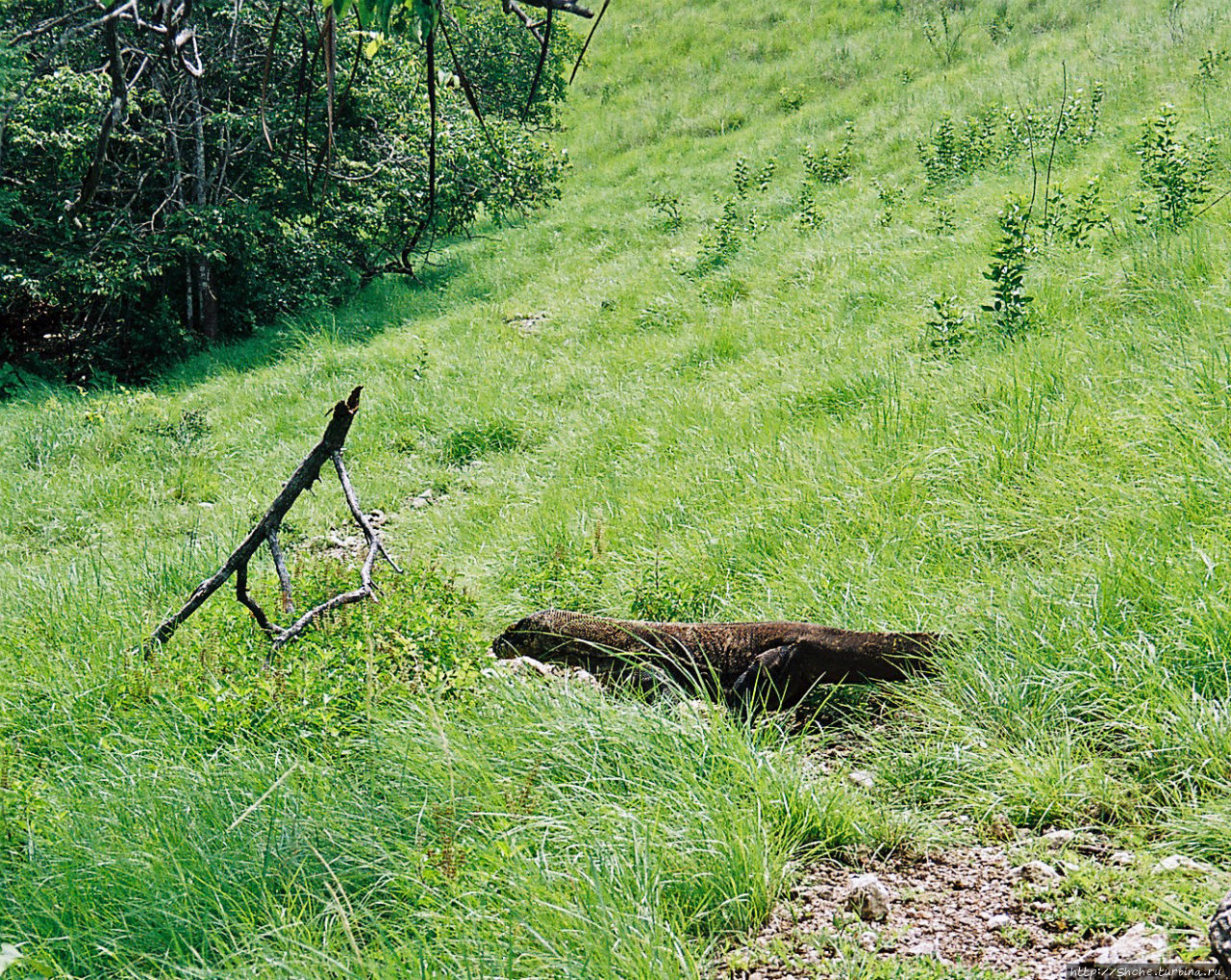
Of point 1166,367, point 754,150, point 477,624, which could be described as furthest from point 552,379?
point 754,150

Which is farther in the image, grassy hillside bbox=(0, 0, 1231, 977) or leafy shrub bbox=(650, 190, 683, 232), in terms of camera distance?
leafy shrub bbox=(650, 190, 683, 232)

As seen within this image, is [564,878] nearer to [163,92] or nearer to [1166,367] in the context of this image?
[1166,367]

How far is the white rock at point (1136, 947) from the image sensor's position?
1.81 metres

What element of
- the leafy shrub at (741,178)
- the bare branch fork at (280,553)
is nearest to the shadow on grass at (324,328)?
the leafy shrub at (741,178)

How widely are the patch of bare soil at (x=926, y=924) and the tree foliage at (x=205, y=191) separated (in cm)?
835

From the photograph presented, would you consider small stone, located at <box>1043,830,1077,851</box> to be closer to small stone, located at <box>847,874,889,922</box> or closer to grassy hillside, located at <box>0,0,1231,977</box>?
grassy hillside, located at <box>0,0,1231,977</box>

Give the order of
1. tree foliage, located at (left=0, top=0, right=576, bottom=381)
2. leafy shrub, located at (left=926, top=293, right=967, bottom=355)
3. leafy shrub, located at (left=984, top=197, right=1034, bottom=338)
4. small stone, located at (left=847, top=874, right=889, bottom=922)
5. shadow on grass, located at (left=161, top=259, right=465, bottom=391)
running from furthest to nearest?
shadow on grass, located at (left=161, top=259, right=465, bottom=391), tree foliage, located at (left=0, top=0, right=576, bottom=381), leafy shrub, located at (left=926, top=293, right=967, bottom=355), leafy shrub, located at (left=984, top=197, right=1034, bottom=338), small stone, located at (left=847, top=874, right=889, bottom=922)

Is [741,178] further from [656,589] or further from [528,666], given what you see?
[528,666]

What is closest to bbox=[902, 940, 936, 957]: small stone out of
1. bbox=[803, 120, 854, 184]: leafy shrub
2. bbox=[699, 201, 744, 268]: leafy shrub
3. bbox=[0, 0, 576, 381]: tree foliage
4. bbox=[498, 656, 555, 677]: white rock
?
bbox=[498, 656, 555, 677]: white rock

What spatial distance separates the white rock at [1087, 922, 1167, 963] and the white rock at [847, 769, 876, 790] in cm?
77

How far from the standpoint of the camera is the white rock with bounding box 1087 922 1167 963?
1.81 meters

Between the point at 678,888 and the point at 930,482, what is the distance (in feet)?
8.25

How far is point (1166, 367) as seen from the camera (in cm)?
410

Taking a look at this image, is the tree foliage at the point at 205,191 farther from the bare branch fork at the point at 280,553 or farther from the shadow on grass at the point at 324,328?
the bare branch fork at the point at 280,553
